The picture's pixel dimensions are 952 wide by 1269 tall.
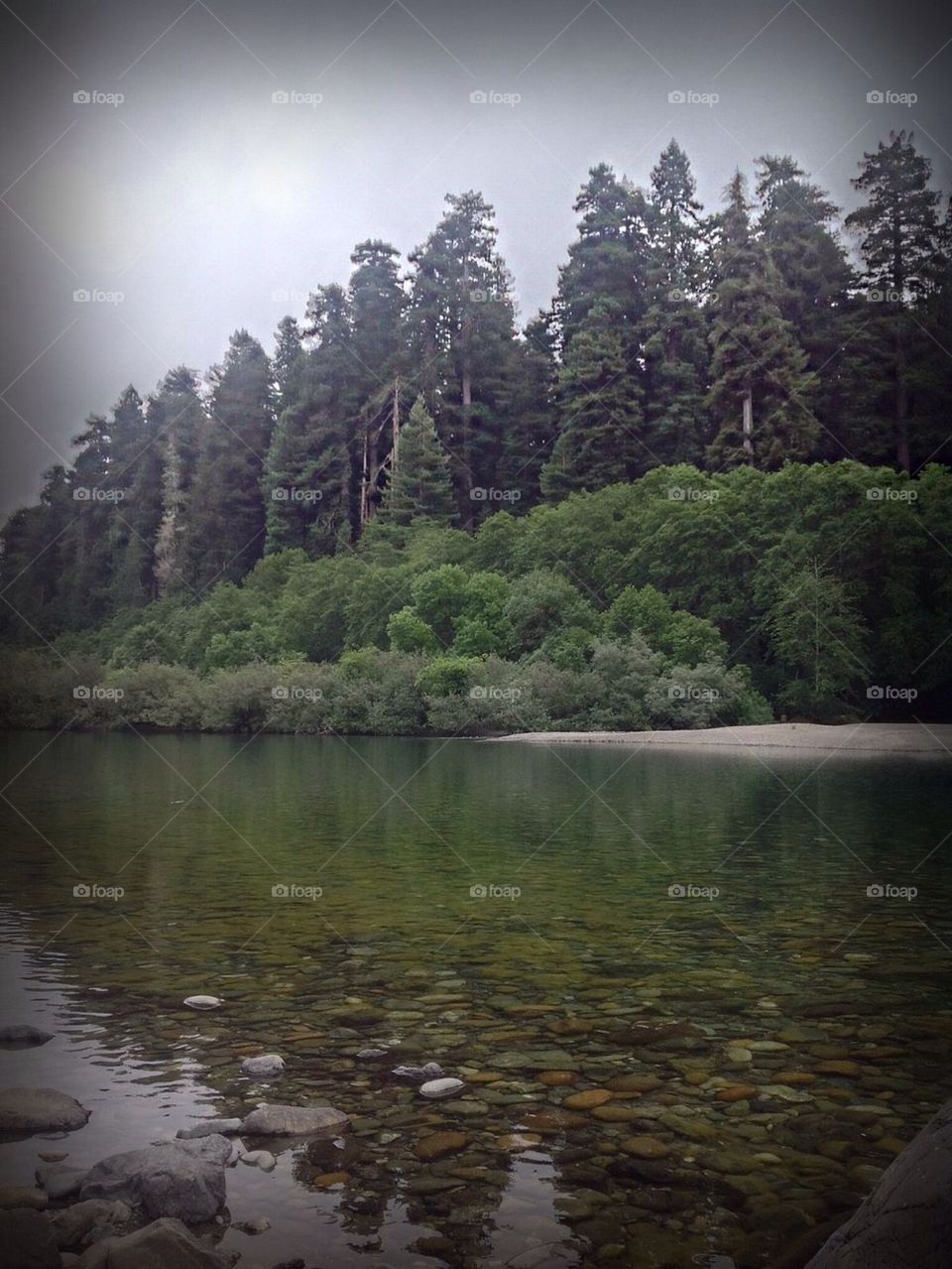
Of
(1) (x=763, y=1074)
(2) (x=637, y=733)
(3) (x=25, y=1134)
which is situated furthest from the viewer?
(2) (x=637, y=733)

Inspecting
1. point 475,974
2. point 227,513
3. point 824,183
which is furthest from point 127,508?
point 475,974

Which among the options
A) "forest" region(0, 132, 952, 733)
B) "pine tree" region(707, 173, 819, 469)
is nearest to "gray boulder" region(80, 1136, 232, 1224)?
"forest" region(0, 132, 952, 733)

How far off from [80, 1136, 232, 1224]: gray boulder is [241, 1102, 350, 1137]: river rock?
377mm

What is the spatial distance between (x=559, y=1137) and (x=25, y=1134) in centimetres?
195

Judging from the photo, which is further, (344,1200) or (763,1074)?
(763,1074)

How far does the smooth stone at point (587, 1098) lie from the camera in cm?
404

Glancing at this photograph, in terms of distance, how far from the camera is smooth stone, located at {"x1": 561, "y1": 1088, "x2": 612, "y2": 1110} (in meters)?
4.04

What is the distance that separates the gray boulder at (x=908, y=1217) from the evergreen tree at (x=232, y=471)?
4081 centimetres

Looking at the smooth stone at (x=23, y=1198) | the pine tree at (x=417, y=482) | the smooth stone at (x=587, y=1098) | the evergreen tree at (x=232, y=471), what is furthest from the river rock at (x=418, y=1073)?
the pine tree at (x=417, y=482)

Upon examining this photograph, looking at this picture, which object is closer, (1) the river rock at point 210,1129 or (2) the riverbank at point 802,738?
(1) the river rock at point 210,1129

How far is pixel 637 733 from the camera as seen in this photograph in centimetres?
2962

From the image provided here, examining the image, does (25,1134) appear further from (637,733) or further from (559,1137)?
(637,733)

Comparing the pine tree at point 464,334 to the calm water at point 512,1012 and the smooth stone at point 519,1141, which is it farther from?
the smooth stone at point 519,1141

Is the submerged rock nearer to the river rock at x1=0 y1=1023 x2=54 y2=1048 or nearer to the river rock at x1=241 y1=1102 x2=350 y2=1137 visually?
the river rock at x1=0 y1=1023 x2=54 y2=1048
